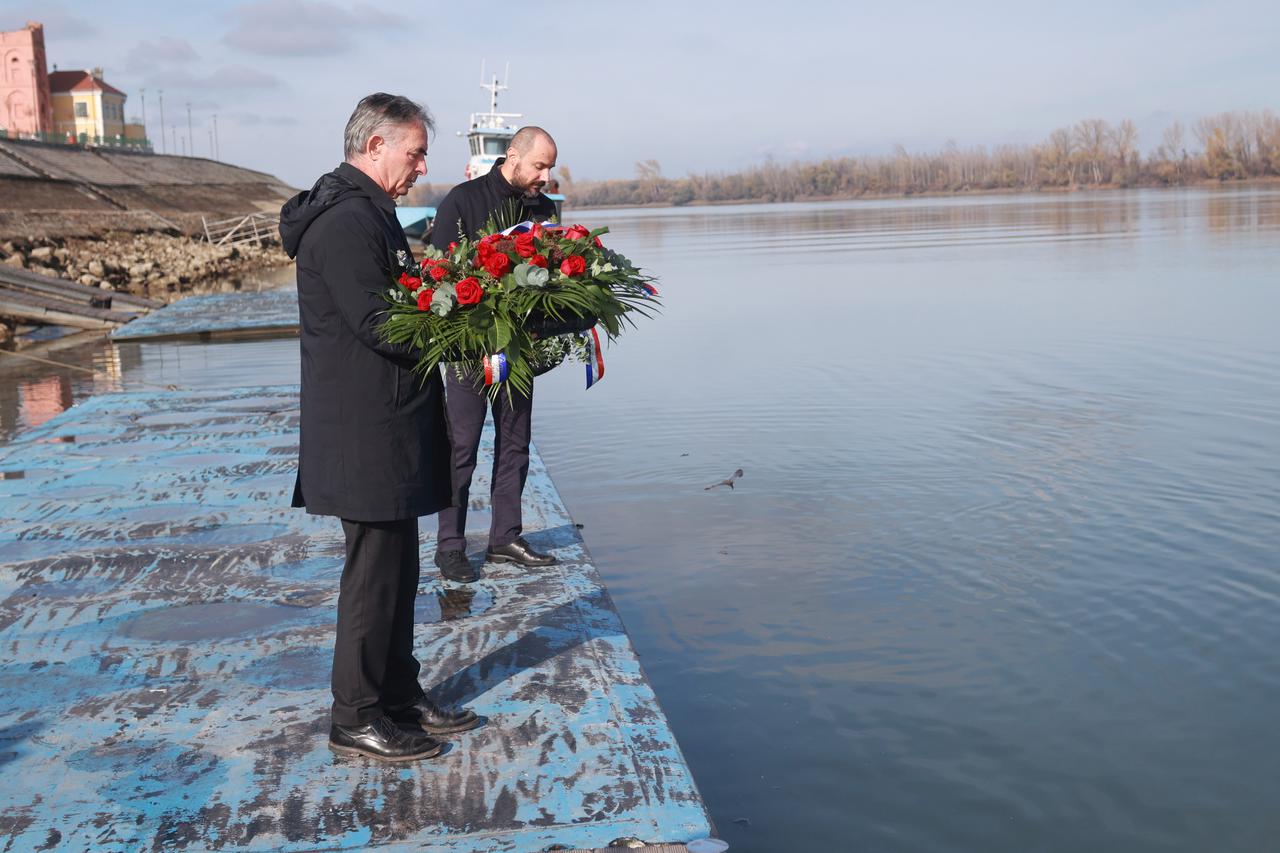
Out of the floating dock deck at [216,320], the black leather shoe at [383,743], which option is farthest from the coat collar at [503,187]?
the floating dock deck at [216,320]

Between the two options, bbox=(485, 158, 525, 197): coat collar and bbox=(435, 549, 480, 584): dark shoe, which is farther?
bbox=(435, 549, 480, 584): dark shoe

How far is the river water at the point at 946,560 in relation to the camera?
14.8ft

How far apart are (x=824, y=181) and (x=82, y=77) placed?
71.2m

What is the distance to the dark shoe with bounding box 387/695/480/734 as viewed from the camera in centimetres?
377

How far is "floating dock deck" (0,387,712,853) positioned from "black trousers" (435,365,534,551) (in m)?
0.21

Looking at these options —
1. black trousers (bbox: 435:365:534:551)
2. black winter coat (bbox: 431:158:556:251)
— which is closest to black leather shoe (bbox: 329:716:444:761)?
black trousers (bbox: 435:365:534:551)

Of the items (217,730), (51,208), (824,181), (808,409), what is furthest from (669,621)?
(824,181)

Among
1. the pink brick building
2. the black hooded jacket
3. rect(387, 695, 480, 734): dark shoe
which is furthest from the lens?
the pink brick building

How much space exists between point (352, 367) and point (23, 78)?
86.0 meters

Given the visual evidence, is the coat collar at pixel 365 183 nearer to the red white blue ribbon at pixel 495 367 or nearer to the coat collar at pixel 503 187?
the red white blue ribbon at pixel 495 367

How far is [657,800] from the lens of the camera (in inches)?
132

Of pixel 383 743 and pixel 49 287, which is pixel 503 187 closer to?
pixel 383 743

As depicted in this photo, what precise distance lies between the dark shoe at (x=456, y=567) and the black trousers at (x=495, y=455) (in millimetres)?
32

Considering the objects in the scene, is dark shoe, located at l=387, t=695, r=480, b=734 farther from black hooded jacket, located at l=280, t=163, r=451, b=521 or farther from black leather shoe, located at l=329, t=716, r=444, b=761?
black hooded jacket, located at l=280, t=163, r=451, b=521
